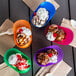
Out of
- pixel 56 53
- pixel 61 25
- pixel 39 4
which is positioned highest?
pixel 39 4

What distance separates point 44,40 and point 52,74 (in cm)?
20

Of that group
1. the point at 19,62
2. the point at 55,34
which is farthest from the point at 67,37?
the point at 19,62

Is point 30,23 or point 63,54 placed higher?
point 30,23

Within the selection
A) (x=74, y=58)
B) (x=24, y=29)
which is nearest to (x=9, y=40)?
(x=24, y=29)

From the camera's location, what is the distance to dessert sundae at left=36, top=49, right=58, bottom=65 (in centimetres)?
63

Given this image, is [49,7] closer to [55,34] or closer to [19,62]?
[55,34]

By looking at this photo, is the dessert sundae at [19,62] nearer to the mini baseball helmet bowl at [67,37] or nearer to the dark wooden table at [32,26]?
the dark wooden table at [32,26]

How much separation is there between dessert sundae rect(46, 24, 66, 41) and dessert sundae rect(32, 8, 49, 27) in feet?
0.18

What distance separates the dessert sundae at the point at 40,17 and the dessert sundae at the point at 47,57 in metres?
0.16

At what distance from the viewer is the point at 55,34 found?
64cm

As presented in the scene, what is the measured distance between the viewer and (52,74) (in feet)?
2.23

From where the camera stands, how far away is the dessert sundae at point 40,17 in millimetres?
646

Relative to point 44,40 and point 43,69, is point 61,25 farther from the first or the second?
point 43,69

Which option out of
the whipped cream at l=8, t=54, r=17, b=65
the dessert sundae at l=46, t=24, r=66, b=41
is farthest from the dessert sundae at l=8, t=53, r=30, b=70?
the dessert sundae at l=46, t=24, r=66, b=41
